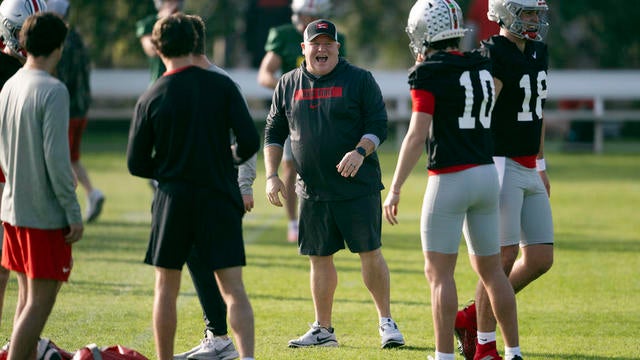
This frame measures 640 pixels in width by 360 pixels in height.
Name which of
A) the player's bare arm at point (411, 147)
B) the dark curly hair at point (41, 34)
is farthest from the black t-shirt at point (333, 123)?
the dark curly hair at point (41, 34)

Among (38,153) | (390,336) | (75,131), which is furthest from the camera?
Answer: (75,131)

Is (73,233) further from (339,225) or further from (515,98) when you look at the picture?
(515,98)

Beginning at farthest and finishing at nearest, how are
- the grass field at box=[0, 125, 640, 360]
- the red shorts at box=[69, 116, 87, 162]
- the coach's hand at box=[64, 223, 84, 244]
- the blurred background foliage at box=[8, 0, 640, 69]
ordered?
the blurred background foliage at box=[8, 0, 640, 69] < the red shorts at box=[69, 116, 87, 162] < the grass field at box=[0, 125, 640, 360] < the coach's hand at box=[64, 223, 84, 244]

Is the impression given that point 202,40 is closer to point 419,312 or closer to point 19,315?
point 19,315

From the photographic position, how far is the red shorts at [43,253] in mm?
6062

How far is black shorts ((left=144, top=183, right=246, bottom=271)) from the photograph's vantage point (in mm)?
6176

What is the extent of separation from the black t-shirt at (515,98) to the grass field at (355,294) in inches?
54.2

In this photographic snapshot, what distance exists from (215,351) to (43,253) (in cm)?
161

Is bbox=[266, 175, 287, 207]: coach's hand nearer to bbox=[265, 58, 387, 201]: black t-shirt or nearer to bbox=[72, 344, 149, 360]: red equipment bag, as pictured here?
bbox=[265, 58, 387, 201]: black t-shirt

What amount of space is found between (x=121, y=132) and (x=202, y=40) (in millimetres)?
30659

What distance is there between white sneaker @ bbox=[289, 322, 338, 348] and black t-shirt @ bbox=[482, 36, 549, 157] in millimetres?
1718

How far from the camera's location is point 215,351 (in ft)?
24.0

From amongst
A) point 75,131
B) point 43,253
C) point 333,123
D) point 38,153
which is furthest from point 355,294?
point 75,131

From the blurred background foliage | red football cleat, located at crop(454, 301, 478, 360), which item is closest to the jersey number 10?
red football cleat, located at crop(454, 301, 478, 360)
